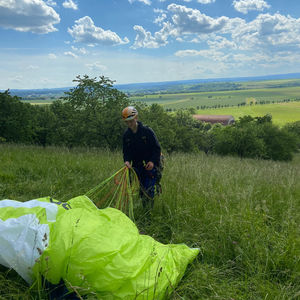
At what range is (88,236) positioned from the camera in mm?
1972

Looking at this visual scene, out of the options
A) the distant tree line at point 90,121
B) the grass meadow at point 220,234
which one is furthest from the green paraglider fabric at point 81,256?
the distant tree line at point 90,121

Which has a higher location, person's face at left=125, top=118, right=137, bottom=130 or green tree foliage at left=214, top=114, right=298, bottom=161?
person's face at left=125, top=118, right=137, bottom=130

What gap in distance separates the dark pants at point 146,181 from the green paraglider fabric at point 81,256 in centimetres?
158

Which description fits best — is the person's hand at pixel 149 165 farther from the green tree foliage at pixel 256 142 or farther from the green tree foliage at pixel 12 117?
the green tree foliage at pixel 256 142

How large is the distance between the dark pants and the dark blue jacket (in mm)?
135

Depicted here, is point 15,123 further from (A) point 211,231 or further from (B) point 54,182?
(A) point 211,231

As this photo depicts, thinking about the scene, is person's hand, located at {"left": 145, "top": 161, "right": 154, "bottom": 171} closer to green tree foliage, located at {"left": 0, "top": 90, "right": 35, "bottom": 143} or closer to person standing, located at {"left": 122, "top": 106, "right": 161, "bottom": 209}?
person standing, located at {"left": 122, "top": 106, "right": 161, "bottom": 209}

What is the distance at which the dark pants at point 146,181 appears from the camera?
3783 mm

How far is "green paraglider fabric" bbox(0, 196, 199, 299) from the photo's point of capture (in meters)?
1.84

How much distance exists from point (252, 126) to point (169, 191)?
37.5m

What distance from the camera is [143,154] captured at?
12.4 ft

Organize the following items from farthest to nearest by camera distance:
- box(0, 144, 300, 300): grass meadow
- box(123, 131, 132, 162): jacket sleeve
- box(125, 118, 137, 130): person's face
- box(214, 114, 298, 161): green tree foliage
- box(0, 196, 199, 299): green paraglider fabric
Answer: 1. box(214, 114, 298, 161): green tree foliage
2. box(123, 131, 132, 162): jacket sleeve
3. box(125, 118, 137, 130): person's face
4. box(0, 144, 300, 300): grass meadow
5. box(0, 196, 199, 299): green paraglider fabric

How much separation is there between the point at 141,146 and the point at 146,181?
638 millimetres

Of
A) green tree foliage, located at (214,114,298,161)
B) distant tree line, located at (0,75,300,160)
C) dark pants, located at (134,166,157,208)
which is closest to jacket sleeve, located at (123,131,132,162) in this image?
dark pants, located at (134,166,157,208)
